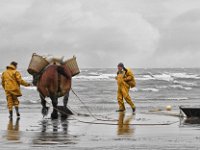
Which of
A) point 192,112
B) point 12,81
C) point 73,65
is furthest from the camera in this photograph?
point 73,65

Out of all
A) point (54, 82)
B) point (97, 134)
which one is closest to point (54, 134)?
point (97, 134)

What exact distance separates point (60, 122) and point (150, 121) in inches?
96.2

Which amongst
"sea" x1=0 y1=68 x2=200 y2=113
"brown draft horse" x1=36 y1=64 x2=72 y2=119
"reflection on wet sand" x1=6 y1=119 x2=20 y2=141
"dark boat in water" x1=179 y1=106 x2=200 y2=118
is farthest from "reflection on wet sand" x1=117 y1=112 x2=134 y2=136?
"sea" x1=0 y1=68 x2=200 y2=113

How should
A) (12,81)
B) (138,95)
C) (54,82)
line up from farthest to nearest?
(138,95), (12,81), (54,82)

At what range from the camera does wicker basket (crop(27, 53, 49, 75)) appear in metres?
20.1

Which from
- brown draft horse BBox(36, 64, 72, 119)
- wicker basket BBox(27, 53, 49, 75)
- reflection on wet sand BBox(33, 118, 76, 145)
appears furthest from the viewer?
wicker basket BBox(27, 53, 49, 75)

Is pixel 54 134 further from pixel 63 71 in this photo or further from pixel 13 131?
pixel 63 71

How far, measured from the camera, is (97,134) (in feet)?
48.8

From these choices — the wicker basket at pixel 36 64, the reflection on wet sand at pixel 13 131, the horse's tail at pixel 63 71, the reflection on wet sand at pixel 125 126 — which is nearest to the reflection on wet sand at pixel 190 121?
the reflection on wet sand at pixel 125 126

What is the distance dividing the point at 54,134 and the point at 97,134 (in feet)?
3.13

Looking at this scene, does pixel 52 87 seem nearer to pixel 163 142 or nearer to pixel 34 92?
pixel 163 142

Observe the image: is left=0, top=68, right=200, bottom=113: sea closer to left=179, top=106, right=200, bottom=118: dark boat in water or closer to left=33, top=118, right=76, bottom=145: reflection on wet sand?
left=179, top=106, right=200, bottom=118: dark boat in water

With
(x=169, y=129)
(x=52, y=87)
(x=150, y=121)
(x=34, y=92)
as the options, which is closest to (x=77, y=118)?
(x=52, y=87)

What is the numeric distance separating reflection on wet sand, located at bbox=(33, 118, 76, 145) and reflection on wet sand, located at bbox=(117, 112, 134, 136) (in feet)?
4.21
